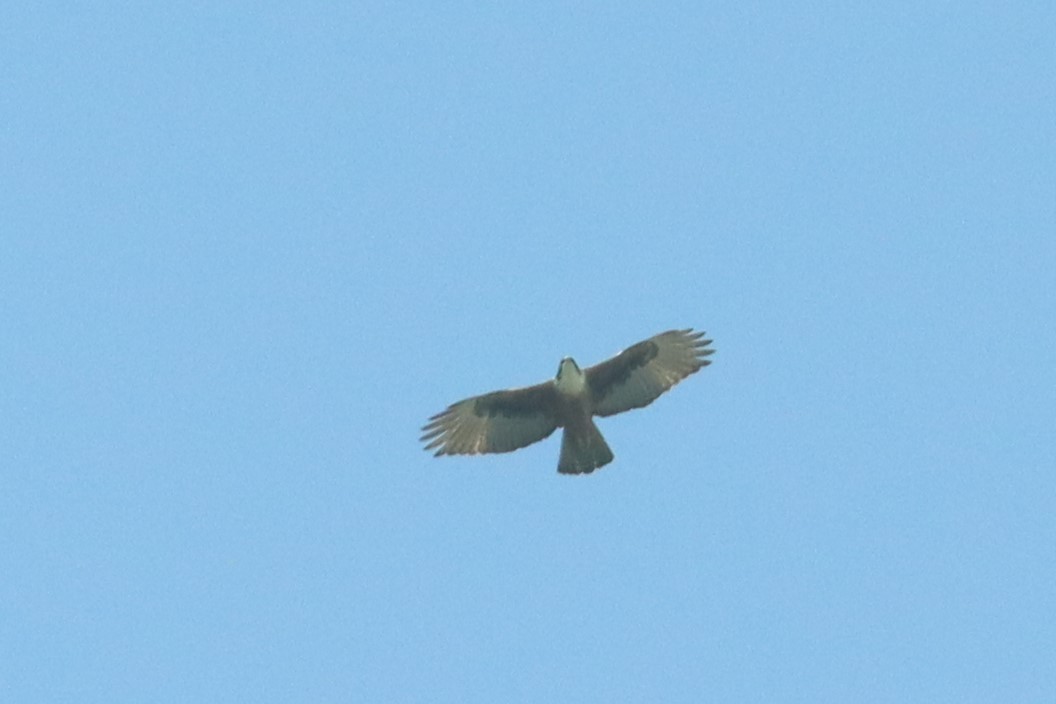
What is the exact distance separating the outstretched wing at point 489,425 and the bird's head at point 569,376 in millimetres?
659

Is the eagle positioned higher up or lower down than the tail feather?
higher up

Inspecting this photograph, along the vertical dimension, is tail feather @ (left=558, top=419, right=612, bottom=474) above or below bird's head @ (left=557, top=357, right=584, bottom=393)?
below

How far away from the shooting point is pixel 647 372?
21.8m

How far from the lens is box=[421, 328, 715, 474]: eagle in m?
21.4

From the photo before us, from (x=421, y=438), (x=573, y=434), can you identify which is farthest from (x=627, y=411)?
(x=421, y=438)

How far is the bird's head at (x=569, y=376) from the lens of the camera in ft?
69.4

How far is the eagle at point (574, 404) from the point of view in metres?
21.4

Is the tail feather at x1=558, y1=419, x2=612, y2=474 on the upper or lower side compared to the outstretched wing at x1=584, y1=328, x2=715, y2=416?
lower

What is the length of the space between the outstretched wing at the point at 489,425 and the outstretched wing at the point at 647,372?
78cm

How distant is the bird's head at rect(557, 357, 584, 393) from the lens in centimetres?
2114

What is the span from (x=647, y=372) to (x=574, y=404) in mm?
1129

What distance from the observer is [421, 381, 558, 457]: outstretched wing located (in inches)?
859

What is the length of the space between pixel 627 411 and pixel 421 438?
2743mm

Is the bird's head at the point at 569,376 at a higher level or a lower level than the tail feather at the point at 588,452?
higher
